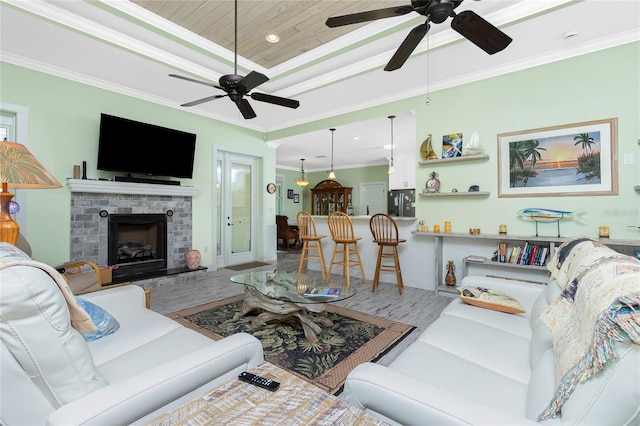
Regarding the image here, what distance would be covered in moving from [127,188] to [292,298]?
311 cm

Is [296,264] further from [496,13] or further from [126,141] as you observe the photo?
[496,13]

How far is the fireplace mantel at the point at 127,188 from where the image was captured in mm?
3596

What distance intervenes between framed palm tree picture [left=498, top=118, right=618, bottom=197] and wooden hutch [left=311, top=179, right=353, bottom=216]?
6.36 meters

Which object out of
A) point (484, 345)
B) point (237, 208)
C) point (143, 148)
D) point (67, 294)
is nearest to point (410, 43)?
point (484, 345)

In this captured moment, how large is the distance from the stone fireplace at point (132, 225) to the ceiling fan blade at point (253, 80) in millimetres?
2519

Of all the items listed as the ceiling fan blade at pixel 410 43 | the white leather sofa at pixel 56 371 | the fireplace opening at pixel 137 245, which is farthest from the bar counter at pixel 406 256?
the white leather sofa at pixel 56 371

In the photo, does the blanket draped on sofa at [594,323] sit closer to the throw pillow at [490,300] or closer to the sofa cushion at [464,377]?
the sofa cushion at [464,377]

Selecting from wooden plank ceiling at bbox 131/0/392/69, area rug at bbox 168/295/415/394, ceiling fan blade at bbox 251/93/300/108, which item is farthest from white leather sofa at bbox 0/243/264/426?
wooden plank ceiling at bbox 131/0/392/69

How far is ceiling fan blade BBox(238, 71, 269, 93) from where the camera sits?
241 cm

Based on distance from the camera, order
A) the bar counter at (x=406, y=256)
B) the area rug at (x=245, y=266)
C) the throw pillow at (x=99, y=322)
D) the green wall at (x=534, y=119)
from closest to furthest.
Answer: the throw pillow at (x=99, y=322), the green wall at (x=534, y=119), the bar counter at (x=406, y=256), the area rug at (x=245, y=266)

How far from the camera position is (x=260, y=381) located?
3.32ft

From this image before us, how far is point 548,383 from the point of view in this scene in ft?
3.13

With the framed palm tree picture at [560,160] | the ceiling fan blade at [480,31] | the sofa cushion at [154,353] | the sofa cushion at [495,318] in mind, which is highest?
the ceiling fan blade at [480,31]

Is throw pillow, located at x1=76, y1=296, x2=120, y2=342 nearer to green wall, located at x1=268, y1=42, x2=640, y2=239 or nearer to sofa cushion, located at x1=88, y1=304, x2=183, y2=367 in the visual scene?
sofa cushion, located at x1=88, y1=304, x2=183, y2=367
